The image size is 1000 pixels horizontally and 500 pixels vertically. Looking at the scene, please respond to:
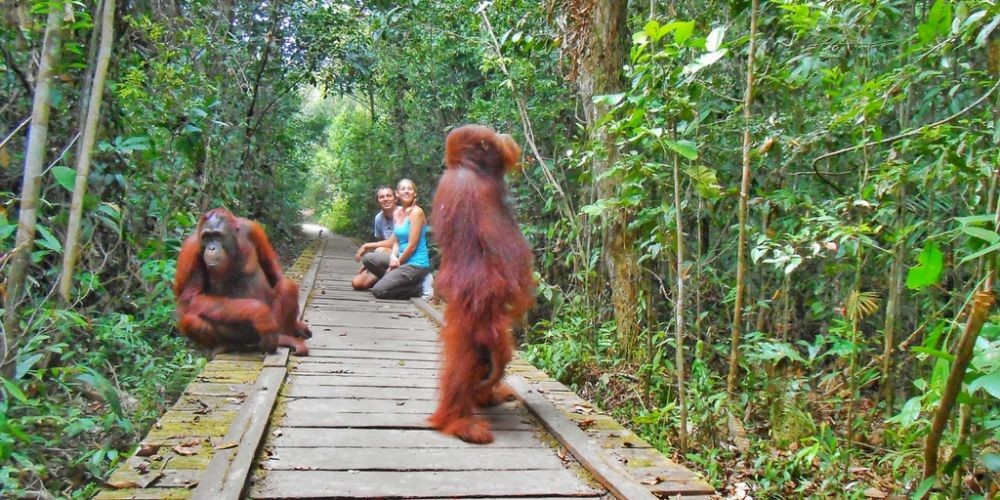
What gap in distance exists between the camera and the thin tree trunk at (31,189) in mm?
3238

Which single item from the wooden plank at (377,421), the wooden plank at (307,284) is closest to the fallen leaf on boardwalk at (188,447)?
the wooden plank at (377,421)

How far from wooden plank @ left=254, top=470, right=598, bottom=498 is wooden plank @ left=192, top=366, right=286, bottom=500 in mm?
101

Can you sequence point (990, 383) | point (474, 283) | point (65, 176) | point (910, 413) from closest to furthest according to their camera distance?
1. point (990, 383)
2. point (910, 413)
3. point (474, 283)
4. point (65, 176)

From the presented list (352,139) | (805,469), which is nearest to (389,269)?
(805,469)

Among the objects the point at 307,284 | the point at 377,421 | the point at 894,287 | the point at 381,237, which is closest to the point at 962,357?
the point at 894,287

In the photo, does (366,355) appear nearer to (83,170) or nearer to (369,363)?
(369,363)

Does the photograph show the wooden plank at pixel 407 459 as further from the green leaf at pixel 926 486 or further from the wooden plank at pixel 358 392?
the green leaf at pixel 926 486

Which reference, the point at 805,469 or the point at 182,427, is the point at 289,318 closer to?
the point at 182,427

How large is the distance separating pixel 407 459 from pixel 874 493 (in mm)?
2094

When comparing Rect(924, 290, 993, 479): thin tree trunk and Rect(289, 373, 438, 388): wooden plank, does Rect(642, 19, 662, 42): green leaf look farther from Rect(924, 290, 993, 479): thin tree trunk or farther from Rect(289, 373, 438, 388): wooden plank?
Rect(289, 373, 438, 388): wooden plank

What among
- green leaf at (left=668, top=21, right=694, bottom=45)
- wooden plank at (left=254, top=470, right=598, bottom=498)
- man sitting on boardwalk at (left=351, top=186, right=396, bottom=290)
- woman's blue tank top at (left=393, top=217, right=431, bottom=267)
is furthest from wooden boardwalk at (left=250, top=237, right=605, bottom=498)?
man sitting on boardwalk at (left=351, top=186, right=396, bottom=290)

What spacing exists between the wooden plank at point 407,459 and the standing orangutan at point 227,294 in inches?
69.0

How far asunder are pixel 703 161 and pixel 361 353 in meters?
2.67

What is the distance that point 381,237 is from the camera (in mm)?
8805
